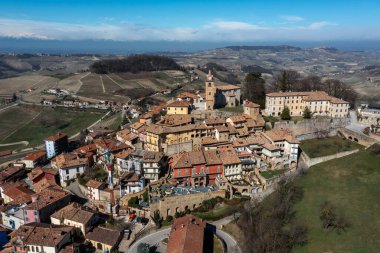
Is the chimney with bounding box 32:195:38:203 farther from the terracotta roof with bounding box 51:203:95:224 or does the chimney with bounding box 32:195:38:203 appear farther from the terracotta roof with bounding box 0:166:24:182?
the terracotta roof with bounding box 0:166:24:182

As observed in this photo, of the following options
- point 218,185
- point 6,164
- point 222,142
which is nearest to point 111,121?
point 6,164

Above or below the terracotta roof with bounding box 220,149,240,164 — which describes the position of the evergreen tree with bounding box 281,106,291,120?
above

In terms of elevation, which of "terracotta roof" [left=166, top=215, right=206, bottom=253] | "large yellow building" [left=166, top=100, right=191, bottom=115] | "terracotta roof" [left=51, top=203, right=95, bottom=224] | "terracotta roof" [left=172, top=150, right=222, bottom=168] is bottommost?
"terracotta roof" [left=51, top=203, right=95, bottom=224]

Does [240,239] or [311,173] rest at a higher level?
[311,173]

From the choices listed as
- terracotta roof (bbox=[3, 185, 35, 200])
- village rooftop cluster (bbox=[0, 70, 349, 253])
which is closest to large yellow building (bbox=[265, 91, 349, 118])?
village rooftop cluster (bbox=[0, 70, 349, 253])

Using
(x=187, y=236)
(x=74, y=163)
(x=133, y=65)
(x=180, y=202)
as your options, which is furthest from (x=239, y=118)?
(x=133, y=65)

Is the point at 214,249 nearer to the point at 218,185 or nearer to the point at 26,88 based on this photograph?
the point at 218,185

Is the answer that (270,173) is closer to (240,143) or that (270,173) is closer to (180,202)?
(240,143)
